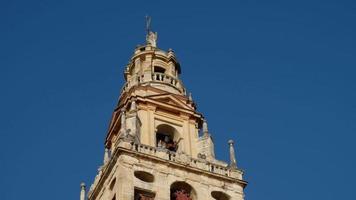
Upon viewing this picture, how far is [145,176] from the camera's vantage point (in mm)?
51188

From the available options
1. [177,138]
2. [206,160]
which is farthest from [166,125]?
[206,160]

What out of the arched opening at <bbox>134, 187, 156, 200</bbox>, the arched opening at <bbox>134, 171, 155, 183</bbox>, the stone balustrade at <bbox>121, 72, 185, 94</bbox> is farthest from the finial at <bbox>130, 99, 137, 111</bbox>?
the arched opening at <bbox>134, 187, 156, 200</bbox>

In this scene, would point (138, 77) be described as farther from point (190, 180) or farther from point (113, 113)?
point (190, 180)

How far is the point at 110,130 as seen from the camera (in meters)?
58.4

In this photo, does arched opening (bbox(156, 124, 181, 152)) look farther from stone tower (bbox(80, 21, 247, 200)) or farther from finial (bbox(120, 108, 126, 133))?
finial (bbox(120, 108, 126, 133))

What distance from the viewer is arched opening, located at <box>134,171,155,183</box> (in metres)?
51.0

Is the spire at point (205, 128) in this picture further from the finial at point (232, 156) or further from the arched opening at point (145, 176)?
the arched opening at point (145, 176)

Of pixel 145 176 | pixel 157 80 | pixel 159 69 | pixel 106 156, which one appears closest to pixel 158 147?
pixel 145 176

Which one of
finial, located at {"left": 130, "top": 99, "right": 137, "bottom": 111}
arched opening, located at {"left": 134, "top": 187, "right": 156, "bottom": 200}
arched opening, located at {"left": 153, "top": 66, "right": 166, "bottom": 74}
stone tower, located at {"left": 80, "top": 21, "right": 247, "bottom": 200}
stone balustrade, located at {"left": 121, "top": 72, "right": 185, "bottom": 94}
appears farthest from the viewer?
arched opening, located at {"left": 153, "top": 66, "right": 166, "bottom": 74}

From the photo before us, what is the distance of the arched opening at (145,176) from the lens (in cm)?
5100

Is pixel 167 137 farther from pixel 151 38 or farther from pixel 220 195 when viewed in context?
pixel 151 38

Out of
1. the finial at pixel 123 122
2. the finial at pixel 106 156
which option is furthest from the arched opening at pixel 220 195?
the finial at pixel 106 156

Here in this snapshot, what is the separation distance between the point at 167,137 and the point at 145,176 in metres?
→ 6.35

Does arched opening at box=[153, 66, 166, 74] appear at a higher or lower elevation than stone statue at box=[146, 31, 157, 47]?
lower
